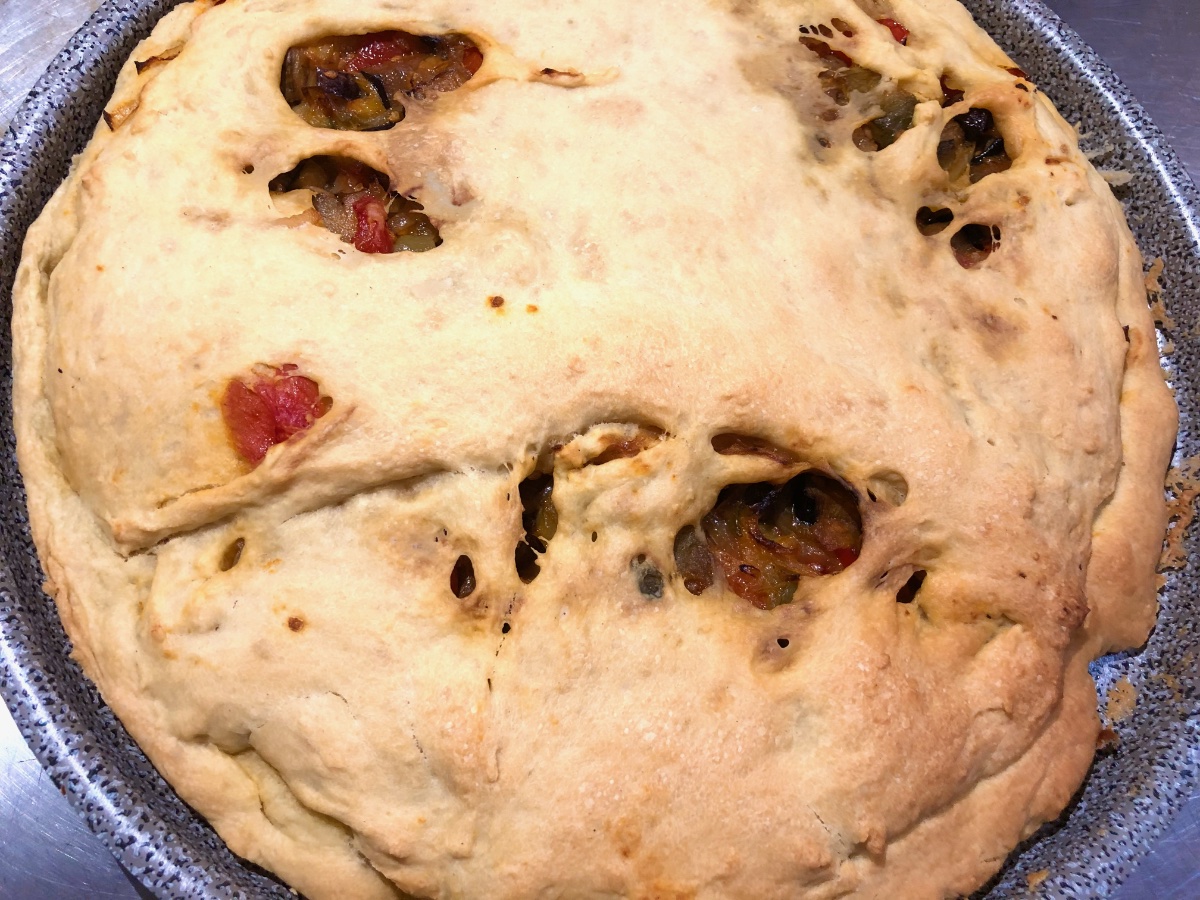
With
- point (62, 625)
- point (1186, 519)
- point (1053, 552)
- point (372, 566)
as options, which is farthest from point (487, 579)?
point (1186, 519)

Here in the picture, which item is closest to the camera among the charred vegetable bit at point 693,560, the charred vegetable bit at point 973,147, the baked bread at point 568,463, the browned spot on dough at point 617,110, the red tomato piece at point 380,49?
the baked bread at point 568,463

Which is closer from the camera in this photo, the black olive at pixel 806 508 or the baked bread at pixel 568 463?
the baked bread at pixel 568 463

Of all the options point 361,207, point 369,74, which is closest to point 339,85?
A: point 369,74

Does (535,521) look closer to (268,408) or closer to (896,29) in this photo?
(268,408)

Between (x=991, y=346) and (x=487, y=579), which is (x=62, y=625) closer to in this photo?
(x=487, y=579)

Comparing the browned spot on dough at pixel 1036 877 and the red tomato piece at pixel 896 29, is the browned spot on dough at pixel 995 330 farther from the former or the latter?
the browned spot on dough at pixel 1036 877

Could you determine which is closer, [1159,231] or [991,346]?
[991,346]

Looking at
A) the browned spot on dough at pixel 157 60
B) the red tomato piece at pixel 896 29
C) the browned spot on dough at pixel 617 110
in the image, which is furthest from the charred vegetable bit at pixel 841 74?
the browned spot on dough at pixel 157 60
